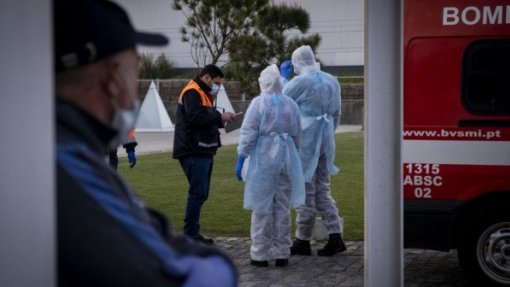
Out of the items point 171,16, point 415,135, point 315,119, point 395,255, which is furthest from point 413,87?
point 171,16

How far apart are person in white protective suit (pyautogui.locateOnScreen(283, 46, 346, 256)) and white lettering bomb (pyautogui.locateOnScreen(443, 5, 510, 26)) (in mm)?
2020

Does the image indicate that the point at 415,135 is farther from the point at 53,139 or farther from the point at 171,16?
the point at 171,16

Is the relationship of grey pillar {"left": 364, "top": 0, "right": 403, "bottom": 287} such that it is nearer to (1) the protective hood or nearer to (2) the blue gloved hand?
(1) the protective hood

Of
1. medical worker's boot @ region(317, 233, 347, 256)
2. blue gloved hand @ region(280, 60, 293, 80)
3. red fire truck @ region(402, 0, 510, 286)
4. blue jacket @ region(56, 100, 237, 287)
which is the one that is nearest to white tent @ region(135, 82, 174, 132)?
blue gloved hand @ region(280, 60, 293, 80)

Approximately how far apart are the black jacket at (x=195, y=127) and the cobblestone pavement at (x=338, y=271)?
46.1 inches

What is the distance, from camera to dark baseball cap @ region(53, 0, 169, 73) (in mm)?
1878

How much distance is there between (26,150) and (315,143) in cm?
792

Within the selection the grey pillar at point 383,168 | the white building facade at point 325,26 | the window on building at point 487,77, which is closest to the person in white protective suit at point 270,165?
the window on building at point 487,77

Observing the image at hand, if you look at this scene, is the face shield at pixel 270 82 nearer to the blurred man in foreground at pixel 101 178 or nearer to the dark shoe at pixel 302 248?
→ the dark shoe at pixel 302 248

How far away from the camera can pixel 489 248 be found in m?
7.79

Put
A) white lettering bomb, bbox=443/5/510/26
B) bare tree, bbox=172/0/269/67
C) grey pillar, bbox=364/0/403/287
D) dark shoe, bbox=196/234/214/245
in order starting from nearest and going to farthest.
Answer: grey pillar, bbox=364/0/403/287
white lettering bomb, bbox=443/5/510/26
dark shoe, bbox=196/234/214/245
bare tree, bbox=172/0/269/67

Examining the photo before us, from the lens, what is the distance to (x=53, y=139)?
5.95ft

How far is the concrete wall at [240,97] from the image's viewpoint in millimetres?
41469

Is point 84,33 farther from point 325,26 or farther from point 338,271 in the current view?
point 325,26
